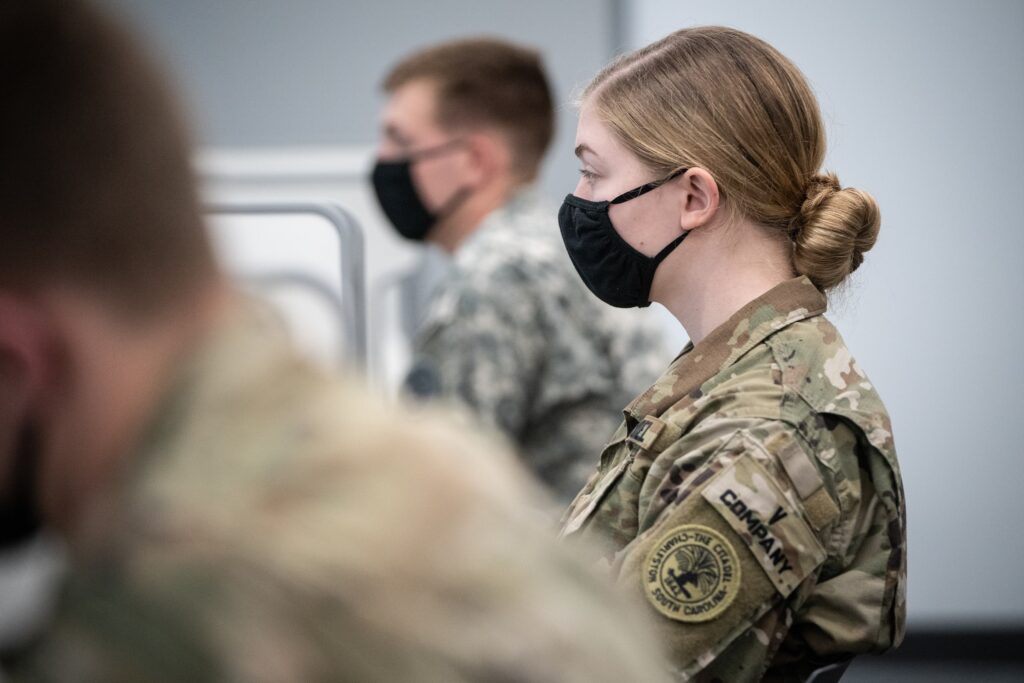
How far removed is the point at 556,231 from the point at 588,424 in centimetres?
33

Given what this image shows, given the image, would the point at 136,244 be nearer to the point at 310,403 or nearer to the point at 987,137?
the point at 310,403

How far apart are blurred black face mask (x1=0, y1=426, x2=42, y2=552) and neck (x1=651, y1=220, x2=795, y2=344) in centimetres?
87

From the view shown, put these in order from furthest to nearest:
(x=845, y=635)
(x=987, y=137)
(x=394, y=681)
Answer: (x=987, y=137) → (x=845, y=635) → (x=394, y=681)

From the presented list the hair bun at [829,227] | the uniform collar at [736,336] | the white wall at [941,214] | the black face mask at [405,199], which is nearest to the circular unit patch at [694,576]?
the uniform collar at [736,336]

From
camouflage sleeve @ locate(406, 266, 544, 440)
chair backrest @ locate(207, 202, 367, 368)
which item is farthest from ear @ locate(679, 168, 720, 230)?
chair backrest @ locate(207, 202, 367, 368)

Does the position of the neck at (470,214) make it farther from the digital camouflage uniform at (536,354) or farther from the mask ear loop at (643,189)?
the mask ear loop at (643,189)

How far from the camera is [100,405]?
46 centimetres

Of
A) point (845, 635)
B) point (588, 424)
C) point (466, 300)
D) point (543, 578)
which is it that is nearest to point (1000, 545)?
point (588, 424)

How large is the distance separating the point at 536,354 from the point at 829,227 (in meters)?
0.63

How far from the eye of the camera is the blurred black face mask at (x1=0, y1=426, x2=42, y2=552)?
456mm

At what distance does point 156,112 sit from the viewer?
1.54 feet

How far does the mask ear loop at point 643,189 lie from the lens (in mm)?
1233

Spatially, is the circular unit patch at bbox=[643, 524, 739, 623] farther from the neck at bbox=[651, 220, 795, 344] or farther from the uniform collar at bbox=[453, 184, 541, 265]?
the uniform collar at bbox=[453, 184, 541, 265]

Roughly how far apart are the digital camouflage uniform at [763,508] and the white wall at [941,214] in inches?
76.6
